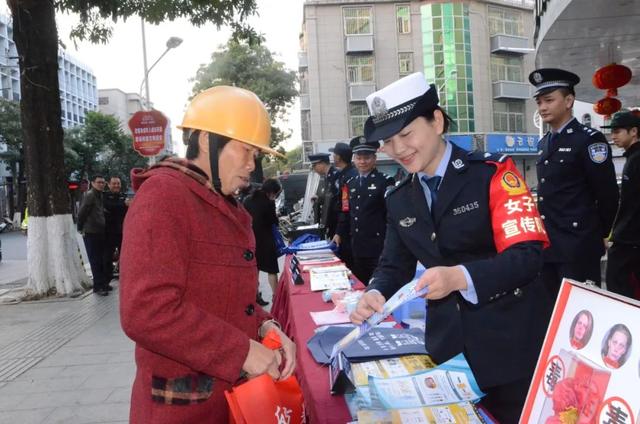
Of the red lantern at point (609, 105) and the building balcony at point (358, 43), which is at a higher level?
the building balcony at point (358, 43)

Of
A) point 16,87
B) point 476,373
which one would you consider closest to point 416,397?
point 476,373

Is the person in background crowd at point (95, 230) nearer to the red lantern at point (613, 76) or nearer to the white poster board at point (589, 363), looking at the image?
the red lantern at point (613, 76)

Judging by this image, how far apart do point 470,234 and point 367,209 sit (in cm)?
335

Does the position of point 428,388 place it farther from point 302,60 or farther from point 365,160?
point 302,60

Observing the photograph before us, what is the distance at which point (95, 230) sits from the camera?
7.82 m

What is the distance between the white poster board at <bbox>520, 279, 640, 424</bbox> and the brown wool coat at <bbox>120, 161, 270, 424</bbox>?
73 centimetres

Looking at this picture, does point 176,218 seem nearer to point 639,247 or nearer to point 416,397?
point 416,397

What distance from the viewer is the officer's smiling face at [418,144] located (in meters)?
1.62

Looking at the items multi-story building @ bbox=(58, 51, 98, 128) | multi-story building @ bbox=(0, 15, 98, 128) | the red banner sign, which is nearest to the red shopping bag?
the red banner sign

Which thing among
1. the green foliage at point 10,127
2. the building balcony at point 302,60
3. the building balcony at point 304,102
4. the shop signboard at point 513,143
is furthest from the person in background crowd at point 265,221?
the building balcony at point 302,60

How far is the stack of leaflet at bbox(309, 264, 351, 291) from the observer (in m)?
3.34

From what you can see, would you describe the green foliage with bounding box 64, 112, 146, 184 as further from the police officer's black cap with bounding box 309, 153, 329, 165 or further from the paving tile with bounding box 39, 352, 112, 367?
the paving tile with bounding box 39, 352, 112, 367

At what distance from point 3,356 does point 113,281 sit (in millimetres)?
4166

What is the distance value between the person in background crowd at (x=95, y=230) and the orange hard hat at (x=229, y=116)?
6.99 meters
